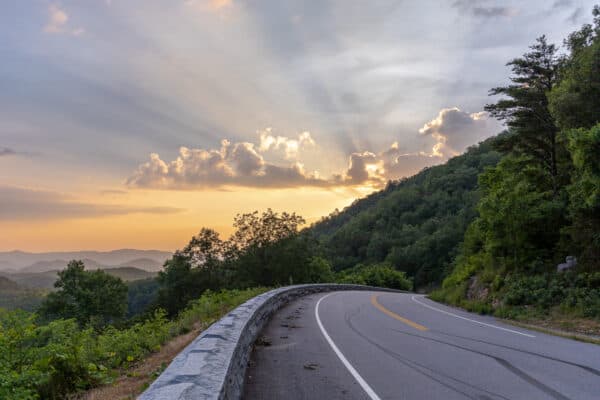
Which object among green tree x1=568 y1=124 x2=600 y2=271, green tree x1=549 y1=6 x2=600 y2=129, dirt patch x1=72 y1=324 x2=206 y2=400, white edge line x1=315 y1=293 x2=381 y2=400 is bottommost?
dirt patch x1=72 y1=324 x2=206 y2=400

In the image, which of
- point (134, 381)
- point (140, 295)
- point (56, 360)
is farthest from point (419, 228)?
point (56, 360)

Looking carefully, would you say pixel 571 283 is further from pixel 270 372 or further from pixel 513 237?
pixel 270 372

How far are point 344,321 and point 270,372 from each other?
24.2ft

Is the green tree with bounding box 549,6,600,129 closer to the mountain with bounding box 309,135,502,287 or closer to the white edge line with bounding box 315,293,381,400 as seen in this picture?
the white edge line with bounding box 315,293,381,400

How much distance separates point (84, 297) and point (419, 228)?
11164 cm

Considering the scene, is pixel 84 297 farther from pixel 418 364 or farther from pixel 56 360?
pixel 418 364

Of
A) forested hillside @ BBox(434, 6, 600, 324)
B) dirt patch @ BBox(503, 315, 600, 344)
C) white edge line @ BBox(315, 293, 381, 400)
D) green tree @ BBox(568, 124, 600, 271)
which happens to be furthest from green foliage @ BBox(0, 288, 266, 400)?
green tree @ BBox(568, 124, 600, 271)

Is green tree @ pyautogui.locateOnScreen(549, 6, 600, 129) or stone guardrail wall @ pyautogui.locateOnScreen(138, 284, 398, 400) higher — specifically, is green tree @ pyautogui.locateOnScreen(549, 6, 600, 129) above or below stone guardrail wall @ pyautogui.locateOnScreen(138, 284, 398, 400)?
above

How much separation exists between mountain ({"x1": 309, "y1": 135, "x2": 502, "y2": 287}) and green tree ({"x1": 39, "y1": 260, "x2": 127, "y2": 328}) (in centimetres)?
6400

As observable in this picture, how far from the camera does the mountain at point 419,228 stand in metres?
111

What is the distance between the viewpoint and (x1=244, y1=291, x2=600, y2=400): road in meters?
5.99

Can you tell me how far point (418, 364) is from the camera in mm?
7641

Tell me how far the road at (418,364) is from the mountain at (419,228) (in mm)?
96509

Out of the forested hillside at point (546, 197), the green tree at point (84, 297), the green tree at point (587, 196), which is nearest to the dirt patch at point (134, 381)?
the forested hillside at point (546, 197)
